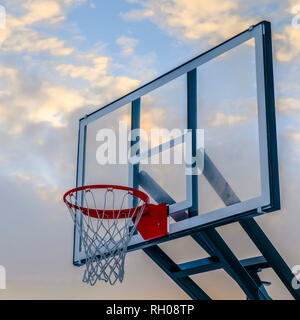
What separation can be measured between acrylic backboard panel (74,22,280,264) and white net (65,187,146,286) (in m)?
0.12

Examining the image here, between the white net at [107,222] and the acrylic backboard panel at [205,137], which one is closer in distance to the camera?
the acrylic backboard panel at [205,137]

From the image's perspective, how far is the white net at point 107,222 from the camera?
4.31 metres

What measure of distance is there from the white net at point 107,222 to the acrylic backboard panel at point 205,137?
12cm

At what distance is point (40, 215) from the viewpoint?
654 centimetres

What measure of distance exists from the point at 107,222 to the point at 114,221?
58 millimetres

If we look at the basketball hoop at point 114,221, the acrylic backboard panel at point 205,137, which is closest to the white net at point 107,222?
the basketball hoop at point 114,221

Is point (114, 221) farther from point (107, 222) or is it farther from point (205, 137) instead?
point (205, 137)

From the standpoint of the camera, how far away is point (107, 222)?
14.5ft

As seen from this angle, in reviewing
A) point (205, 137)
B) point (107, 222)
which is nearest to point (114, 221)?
point (107, 222)

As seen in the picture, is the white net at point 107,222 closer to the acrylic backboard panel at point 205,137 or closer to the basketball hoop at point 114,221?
the basketball hoop at point 114,221

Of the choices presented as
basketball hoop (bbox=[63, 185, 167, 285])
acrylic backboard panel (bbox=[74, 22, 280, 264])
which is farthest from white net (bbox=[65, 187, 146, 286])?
acrylic backboard panel (bbox=[74, 22, 280, 264])

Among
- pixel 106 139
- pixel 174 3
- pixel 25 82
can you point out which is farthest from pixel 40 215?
pixel 174 3

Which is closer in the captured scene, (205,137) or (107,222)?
(205,137)

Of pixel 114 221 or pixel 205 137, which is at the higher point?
pixel 205 137
